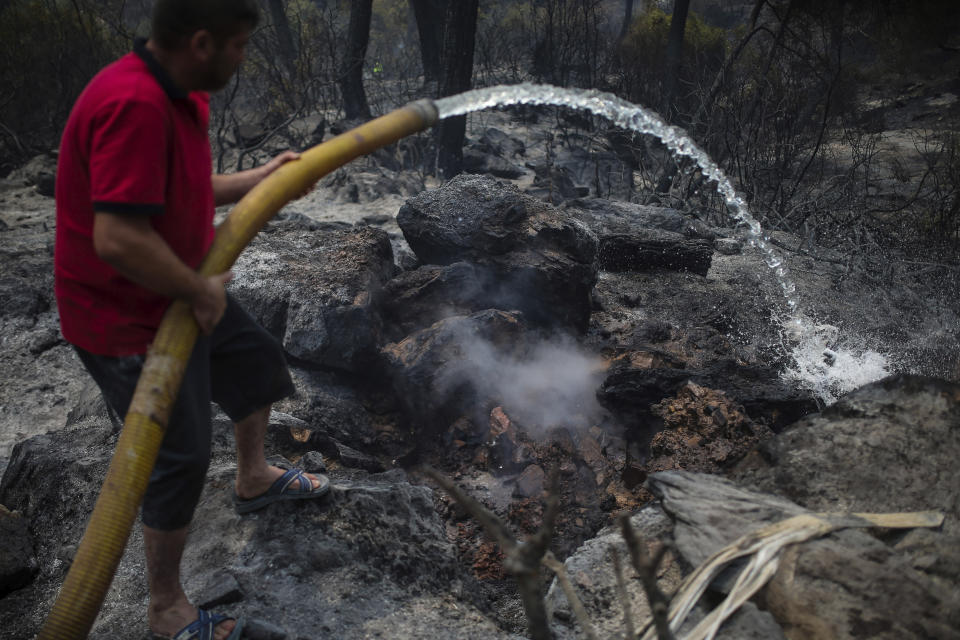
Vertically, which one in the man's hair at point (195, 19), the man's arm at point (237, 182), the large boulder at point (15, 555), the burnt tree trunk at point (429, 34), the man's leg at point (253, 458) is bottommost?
the large boulder at point (15, 555)

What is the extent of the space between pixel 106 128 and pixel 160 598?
3.89 ft

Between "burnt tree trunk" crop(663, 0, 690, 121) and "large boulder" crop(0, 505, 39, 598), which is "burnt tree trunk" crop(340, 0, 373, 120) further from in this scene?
"large boulder" crop(0, 505, 39, 598)

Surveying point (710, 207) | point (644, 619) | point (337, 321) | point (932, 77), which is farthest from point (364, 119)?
point (932, 77)

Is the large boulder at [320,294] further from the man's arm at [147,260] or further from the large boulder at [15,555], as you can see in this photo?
the man's arm at [147,260]

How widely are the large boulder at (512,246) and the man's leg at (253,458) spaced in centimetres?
200

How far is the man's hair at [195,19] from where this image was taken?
4.13 feet

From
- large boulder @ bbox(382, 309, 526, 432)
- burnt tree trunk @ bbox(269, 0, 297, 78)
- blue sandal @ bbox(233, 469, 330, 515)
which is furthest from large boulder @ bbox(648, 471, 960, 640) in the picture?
burnt tree trunk @ bbox(269, 0, 297, 78)

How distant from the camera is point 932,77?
45.3 ft

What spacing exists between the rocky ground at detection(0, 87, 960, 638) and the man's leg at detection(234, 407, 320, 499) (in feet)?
0.34

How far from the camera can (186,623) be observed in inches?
62.8

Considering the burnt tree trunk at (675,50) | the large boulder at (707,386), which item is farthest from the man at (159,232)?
the burnt tree trunk at (675,50)

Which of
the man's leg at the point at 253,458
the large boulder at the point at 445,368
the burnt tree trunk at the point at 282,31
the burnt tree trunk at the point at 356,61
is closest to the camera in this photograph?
the man's leg at the point at 253,458

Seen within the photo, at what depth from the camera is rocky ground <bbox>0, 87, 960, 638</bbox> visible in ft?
5.81

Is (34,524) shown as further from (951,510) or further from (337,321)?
(951,510)
